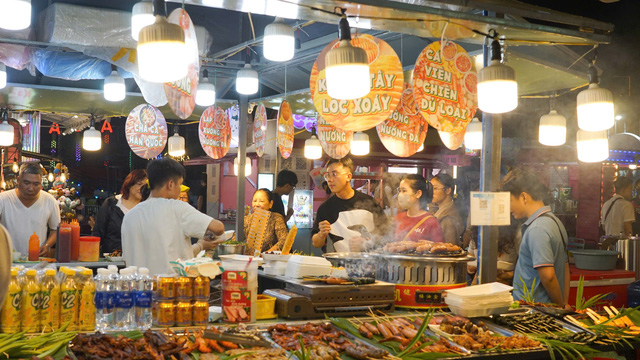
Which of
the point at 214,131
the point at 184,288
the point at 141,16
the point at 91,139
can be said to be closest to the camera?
the point at 184,288

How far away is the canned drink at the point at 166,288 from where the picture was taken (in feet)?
10.4

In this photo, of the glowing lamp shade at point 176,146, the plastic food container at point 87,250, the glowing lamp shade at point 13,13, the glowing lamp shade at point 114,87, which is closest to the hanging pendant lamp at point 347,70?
the glowing lamp shade at point 13,13

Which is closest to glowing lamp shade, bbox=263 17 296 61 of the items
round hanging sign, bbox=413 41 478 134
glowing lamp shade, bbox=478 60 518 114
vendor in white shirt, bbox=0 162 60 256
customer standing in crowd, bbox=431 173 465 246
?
round hanging sign, bbox=413 41 478 134

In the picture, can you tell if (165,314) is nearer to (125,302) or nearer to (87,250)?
(125,302)

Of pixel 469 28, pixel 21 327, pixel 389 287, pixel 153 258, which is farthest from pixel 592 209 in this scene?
pixel 21 327

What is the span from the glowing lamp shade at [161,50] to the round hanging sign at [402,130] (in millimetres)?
2868

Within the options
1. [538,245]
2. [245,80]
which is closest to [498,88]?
[538,245]

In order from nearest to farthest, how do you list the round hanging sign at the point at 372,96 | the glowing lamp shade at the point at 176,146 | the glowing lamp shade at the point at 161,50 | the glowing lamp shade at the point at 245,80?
the glowing lamp shade at the point at 161,50 < the round hanging sign at the point at 372,96 < the glowing lamp shade at the point at 245,80 < the glowing lamp shade at the point at 176,146

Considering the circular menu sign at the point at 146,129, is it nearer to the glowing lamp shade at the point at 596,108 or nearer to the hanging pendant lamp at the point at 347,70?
the hanging pendant lamp at the point at 347,70

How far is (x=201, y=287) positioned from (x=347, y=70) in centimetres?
157

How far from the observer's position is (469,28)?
443 cm

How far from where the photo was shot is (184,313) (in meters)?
3.24

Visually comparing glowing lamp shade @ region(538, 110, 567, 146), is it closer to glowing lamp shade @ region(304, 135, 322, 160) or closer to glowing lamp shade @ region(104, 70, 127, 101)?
glowing lamp shade @ region(304, 135, 322, 160)

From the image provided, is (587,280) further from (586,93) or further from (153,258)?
(153,258)
